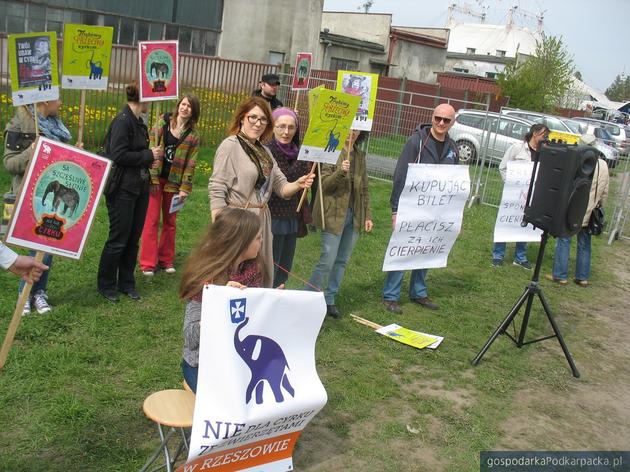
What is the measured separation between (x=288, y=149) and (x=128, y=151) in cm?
144

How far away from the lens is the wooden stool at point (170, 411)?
10.4 ft

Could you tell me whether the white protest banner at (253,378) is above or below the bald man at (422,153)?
below

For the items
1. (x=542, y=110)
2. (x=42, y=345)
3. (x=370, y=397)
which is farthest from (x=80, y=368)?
(x=542, y=110)

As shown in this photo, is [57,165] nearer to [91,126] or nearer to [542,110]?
[91,126]

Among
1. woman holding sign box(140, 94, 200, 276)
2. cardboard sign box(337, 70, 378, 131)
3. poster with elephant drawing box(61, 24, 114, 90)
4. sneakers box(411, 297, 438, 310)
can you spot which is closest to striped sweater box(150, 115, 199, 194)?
woman holding sign box(140, 94, 200, 276)

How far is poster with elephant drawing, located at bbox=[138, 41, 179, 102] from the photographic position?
6.22 meters

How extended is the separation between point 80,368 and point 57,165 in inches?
66.1

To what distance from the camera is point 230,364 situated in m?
3.06

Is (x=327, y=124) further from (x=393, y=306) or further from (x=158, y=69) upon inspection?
(x=393, y=306)


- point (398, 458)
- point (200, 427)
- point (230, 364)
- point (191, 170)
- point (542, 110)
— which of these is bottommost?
point (398, 458)

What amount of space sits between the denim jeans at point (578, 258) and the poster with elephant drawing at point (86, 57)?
238 inches

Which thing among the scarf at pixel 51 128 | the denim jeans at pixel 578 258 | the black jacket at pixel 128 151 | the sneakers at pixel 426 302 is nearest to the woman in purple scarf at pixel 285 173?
the black jacket at pixel 128 151

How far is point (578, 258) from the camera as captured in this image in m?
8.89

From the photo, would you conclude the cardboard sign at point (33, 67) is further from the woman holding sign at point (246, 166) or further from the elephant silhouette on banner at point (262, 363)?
the elephant silhouette on banner at point (262, 363)
